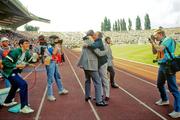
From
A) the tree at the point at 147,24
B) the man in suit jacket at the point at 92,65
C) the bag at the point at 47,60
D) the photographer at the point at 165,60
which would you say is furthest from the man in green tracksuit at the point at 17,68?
the tree at the point at 147,24

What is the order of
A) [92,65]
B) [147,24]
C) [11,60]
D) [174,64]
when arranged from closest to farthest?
[174,64] < [11,60] < [92,65] < [147,24]

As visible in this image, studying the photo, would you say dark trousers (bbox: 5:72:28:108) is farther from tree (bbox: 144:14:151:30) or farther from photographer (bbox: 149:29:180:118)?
tree (bbox: 144:14:151:30)

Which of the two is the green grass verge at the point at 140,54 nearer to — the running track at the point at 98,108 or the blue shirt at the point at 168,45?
the running track at the point at 98,108

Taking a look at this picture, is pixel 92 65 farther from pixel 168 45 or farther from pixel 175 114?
pixel 175 114

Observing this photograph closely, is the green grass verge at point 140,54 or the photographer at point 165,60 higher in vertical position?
the photographer at point 165,60

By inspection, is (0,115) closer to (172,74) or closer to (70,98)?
(70,98)

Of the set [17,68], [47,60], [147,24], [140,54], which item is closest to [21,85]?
[17,68]

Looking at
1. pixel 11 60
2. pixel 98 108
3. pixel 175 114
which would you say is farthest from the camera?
pixel 98 108

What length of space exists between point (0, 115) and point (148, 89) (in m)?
6.03

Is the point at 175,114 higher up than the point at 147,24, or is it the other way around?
the point at 147,24

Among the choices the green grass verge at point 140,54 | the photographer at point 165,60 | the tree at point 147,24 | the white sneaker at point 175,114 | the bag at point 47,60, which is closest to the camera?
the white sneaker at point 175,114

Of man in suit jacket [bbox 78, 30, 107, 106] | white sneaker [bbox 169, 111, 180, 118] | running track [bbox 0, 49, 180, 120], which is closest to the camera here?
white sneaker [bbox 169, 111, 180, 118]

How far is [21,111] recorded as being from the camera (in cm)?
859

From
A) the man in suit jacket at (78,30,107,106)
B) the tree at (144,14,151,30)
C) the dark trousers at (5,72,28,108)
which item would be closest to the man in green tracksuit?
the dark trousers at (5,72,28,108)
